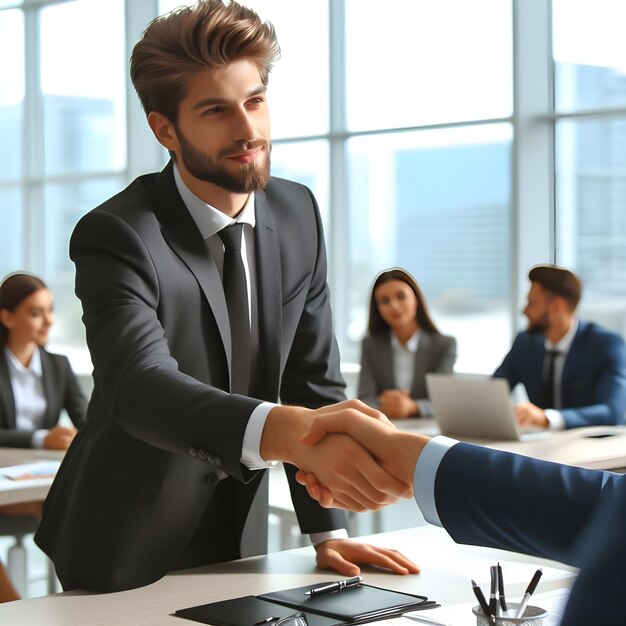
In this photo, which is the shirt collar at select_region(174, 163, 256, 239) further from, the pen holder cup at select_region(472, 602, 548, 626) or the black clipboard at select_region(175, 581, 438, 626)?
the pen holder cup at select_region(472, 602, 548, 626)

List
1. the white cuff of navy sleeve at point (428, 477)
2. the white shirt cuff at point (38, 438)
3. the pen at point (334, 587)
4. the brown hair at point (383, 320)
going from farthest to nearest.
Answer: the brown hair at point (383, 320), the white shirt cuff at point (38, 438), the pen at point (334, 587), the white cuff of navy sleeve at point (428, 477)

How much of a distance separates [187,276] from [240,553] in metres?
0.59

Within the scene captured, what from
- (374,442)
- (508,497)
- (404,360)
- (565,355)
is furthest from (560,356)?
(508,497)

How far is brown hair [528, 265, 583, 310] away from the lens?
5070 mm

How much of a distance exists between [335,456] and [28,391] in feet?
11.6

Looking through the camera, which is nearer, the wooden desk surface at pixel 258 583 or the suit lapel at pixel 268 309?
the wooden desk surface at pixel 258 583

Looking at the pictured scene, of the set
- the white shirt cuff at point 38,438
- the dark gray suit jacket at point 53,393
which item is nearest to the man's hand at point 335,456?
the white shirt cuff at point 38,438

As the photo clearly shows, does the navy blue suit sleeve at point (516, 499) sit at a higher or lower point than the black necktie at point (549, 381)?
higher

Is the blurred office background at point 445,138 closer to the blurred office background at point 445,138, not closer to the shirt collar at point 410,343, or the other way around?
the blurred office background at point 445,138

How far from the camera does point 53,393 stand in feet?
16.3

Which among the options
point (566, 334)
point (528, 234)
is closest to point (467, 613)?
point (566, 334)

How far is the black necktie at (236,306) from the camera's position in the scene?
197cm

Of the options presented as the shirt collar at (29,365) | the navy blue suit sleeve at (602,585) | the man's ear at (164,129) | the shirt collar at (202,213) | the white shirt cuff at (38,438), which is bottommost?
the white shirt cuff at (38,438)

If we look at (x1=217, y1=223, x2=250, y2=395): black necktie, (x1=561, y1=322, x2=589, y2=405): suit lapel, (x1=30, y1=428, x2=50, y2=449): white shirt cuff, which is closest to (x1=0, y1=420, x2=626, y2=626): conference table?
(x1=217, y1=223, x2=250, y2=395): black necktie
